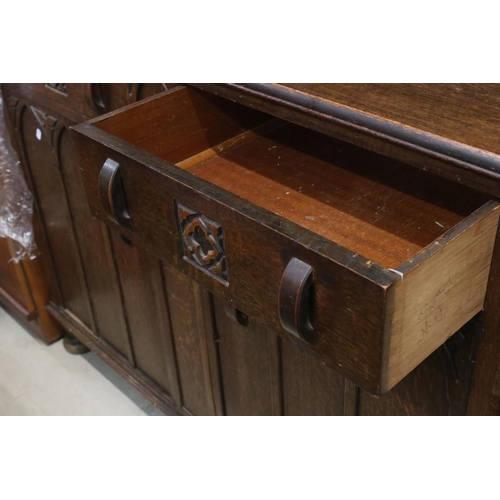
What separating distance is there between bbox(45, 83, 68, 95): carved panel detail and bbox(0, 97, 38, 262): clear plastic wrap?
0.75 ft

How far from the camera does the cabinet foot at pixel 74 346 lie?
196cm

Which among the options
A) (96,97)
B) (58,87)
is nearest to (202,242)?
(96,97)

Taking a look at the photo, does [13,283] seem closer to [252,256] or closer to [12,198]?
[12,198]

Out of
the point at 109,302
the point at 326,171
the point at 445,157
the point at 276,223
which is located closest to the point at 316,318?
Result: the point at 276,223

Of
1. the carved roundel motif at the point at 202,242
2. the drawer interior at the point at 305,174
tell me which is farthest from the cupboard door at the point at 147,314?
the carved roundel motif at the point at 202,242

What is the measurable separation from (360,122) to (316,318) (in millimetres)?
217

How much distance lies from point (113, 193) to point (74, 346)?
1.11 metres

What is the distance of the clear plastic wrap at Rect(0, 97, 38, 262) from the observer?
65.2 inches

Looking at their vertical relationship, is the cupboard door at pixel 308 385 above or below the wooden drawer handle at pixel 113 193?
below

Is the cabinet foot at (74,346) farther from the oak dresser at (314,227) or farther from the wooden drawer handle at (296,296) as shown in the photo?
the wooden drawer handle at (296,296)

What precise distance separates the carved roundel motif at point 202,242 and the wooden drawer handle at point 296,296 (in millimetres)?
115

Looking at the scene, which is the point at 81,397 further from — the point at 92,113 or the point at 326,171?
the point at 326,171

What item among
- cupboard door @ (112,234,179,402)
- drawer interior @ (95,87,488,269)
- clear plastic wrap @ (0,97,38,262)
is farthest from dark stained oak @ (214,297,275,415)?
clear plastic wrap @ (0,97,38,262)

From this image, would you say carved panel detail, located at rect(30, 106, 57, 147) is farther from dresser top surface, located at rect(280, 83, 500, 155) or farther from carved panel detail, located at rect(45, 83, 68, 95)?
dresser top surface, located at rect(280, 83, 500, 155)
